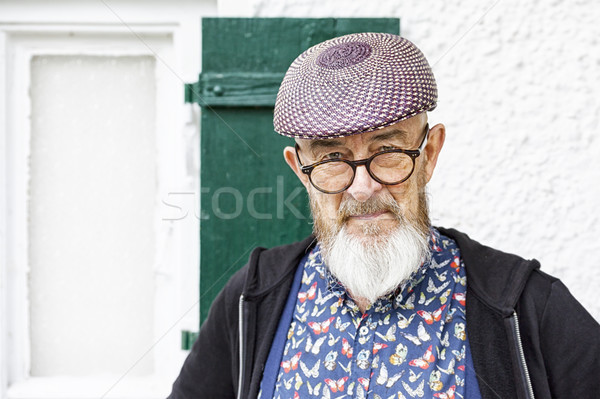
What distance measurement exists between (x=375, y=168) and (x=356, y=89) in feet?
0.60

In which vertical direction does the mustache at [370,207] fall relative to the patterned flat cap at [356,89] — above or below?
below

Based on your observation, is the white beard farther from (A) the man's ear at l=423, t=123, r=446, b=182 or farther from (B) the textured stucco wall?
(B) the textured stucco wall

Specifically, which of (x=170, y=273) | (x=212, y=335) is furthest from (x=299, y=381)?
(x=170, y=273)

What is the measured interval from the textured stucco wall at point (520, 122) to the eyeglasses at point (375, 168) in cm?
81

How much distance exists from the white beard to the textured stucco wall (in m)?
0.81

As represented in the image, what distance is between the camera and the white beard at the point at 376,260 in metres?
1.27

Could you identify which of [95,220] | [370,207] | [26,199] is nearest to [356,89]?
[370,207]

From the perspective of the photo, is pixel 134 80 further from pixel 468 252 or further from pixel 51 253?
pixel 468 252

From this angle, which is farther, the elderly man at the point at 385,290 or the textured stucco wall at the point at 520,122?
the textured stucco wall at the point at 520,122

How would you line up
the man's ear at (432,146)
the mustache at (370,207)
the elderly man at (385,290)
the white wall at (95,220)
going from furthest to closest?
the white wall at (95,220), the man's ear at (432,146), the mustache at (370,207), the elderly man at (385,290)

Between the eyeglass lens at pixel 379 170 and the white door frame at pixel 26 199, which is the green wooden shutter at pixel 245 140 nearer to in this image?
the white door frame at pixel 26 199

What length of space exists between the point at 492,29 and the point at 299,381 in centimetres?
A: 147

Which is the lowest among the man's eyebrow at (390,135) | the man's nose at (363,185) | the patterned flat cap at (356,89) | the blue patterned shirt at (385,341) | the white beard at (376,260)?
the blue patterned shirt at (385,341)

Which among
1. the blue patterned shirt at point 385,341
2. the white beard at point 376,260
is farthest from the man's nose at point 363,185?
the blue patterned shirt at point 385,341
